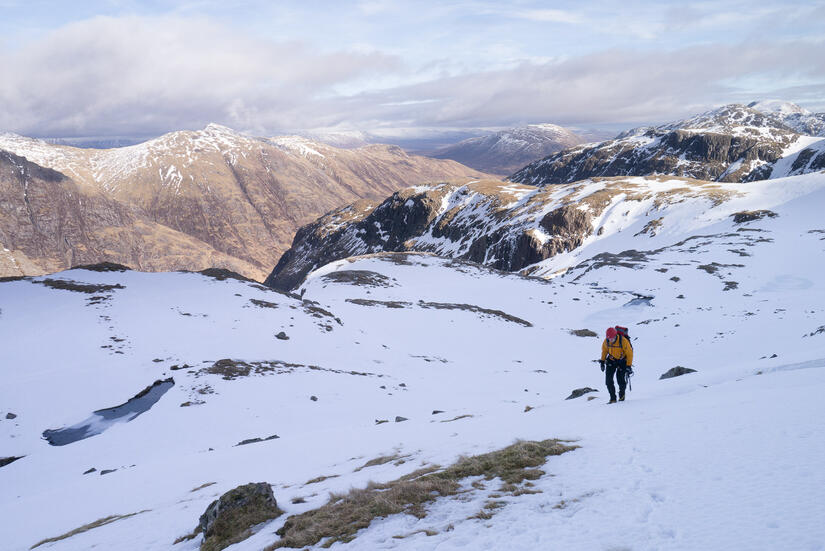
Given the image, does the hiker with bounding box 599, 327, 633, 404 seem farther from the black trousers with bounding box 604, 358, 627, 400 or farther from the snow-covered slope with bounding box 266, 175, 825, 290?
the snow-covered slope with bounding box 266, 175, 825, 290

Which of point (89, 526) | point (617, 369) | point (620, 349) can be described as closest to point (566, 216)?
point (617, 369)

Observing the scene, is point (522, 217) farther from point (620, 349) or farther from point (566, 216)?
point (620, 349)

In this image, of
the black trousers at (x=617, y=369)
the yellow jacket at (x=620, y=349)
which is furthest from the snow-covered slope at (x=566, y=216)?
the yellow jacket at (x=620, y=349)

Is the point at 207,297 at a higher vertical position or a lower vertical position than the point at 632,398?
higher

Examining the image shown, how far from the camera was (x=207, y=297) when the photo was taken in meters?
32.2

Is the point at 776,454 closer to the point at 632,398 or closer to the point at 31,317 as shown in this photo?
the point at 632,398

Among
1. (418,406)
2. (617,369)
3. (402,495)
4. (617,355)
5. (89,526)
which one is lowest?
(418,406)

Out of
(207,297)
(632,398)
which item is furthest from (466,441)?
(207,297)

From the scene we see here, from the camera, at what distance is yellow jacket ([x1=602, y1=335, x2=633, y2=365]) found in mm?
13320

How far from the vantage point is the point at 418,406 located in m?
22.5

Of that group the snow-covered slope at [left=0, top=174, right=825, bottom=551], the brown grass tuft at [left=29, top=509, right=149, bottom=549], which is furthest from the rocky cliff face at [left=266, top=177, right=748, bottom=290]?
the brown grass tuft at [left=29, top=509, right=149, bottom=549]

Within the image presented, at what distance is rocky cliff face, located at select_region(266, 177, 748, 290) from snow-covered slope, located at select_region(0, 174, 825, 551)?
72.7 metres

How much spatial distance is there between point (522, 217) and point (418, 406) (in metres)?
125

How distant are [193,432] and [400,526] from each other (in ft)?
47.8
